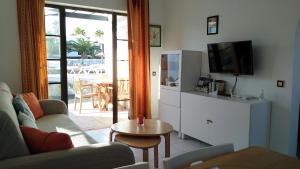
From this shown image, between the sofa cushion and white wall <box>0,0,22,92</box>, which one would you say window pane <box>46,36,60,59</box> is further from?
the sofa cushion

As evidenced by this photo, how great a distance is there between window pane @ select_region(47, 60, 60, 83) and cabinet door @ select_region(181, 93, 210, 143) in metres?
2.09

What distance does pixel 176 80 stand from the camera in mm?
4234

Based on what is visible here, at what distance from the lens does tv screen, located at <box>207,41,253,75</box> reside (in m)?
3.25

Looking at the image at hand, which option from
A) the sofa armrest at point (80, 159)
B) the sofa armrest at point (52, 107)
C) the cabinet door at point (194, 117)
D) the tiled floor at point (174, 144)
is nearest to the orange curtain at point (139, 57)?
the tiled floor at point (174, 144)

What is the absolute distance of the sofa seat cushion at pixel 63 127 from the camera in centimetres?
258

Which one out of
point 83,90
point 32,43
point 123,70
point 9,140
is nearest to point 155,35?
point 123,70

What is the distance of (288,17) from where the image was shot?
295 centimetres

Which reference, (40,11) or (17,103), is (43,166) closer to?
(17,103)

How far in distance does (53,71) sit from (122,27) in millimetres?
1494

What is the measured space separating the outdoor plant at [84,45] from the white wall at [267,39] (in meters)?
2.48

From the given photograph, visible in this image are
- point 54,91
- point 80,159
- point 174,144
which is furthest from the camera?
point 54,91

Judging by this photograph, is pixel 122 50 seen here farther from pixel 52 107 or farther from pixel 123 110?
pixel 52 107

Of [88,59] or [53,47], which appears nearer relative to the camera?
[53,47]

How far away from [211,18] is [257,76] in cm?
123
